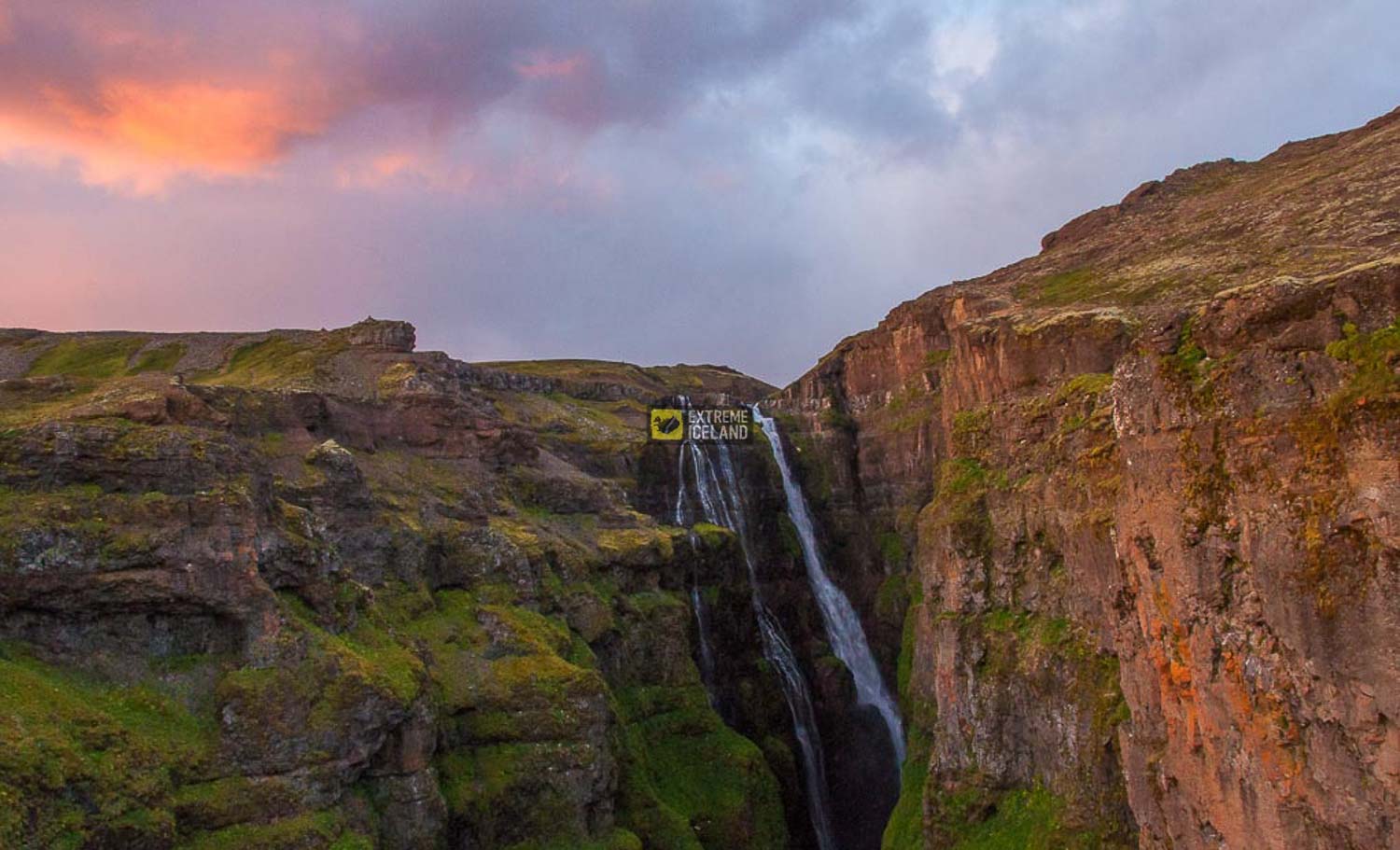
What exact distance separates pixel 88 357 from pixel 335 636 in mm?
51148

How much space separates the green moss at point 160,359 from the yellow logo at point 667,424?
34.5 metres

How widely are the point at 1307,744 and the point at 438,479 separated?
3756 centimetres

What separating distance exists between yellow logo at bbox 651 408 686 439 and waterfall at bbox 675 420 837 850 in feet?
6.84

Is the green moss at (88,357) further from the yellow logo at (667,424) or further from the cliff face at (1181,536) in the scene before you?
the cliff face at (1181,536)

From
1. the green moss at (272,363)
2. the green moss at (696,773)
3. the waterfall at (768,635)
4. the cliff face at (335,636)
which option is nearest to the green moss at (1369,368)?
the cliff face at (335,636)

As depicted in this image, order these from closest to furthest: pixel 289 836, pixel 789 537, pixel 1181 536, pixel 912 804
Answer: pixel 1181 536
pixel 289 836
pixel 912 804
pixel 789 537

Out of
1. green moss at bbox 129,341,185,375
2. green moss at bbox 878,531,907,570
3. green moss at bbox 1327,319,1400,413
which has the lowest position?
green moss at bbox 878,531,907,570

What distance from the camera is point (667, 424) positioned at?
7956cm

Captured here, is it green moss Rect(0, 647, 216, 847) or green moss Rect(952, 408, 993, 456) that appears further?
green moss Rect(952, 408, 993, 456)

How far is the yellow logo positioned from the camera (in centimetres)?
7806

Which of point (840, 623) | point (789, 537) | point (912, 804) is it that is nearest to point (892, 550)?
point (840, 623)

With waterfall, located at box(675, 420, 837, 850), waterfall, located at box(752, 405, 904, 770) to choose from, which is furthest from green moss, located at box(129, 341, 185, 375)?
waterfall, located at box(752, 405, 904, 770)

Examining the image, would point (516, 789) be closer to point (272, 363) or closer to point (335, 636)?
point (335, 636)

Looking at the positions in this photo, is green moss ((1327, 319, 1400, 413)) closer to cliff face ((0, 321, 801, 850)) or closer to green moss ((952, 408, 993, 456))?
green moss ((952, 408, 993, 456))
